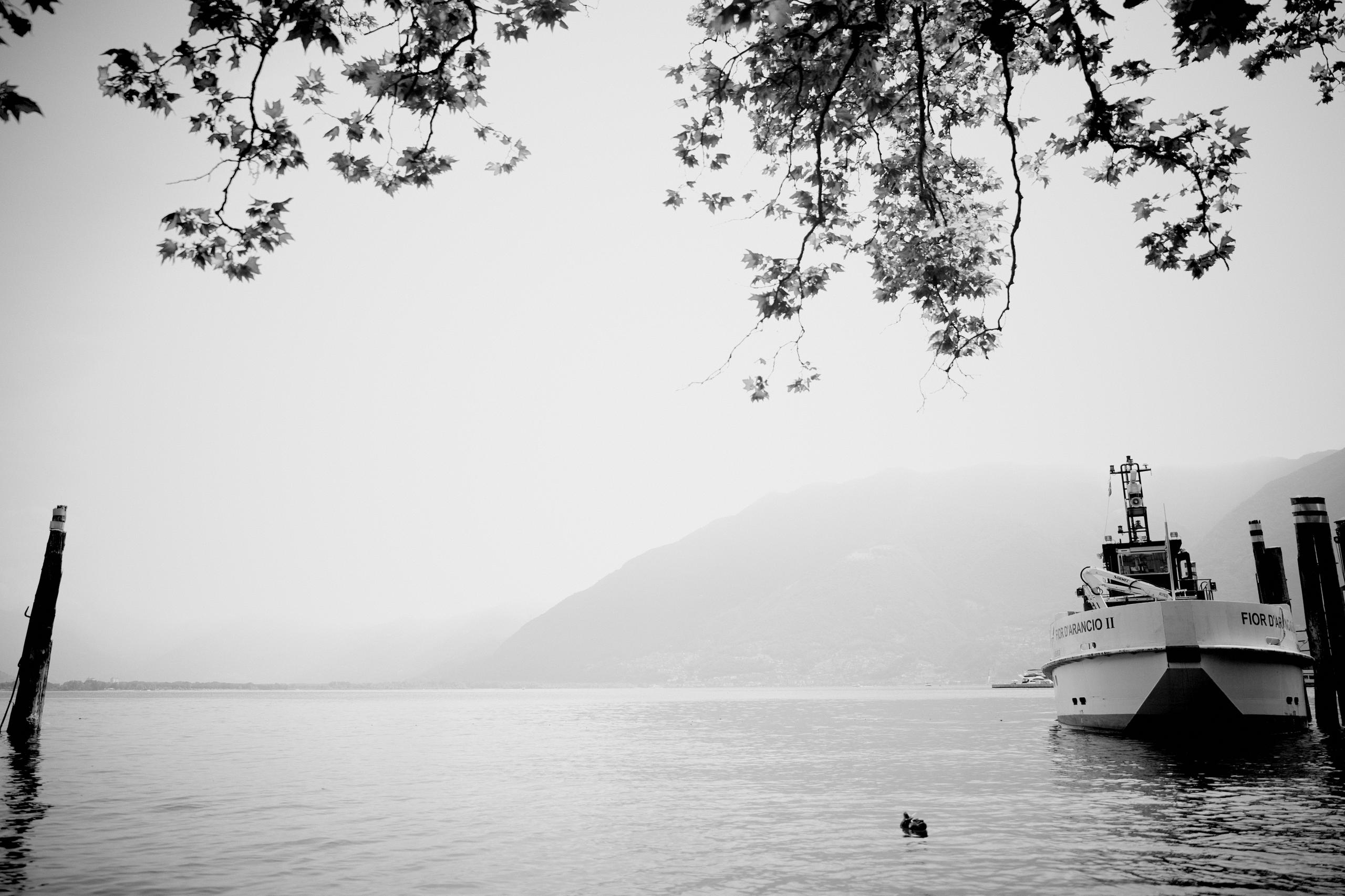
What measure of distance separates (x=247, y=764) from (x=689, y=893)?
2411 cm

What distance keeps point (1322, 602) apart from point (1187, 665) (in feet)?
24.0

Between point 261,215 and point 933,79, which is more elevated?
point 933,79

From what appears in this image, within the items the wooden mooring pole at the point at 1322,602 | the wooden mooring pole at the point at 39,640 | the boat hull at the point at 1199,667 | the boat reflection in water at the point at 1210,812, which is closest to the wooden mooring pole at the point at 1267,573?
the wooden mooring pole at the point at 1322,602

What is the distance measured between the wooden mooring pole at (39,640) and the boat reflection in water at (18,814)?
3.47ft

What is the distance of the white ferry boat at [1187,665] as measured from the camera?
24.4 metres

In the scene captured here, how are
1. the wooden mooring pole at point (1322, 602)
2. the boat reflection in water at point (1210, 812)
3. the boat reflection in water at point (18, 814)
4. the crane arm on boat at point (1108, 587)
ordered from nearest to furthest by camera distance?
the boat reflection in water at point (1210, 812) < the boat reflection in water at point (18, 814) < the wooden mooring pole at point (1322, 602) < the crane arm on boat at point (1108, 587)

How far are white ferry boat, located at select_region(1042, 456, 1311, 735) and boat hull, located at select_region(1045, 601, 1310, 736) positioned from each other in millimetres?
27

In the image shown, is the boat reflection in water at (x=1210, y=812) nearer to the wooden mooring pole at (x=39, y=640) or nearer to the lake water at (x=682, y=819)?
the lake water at (x=682, y=819)

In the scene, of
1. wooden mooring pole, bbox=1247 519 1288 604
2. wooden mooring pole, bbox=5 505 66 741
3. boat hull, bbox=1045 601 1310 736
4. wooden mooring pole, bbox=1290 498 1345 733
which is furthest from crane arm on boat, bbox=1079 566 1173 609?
wooden mooring pole, bbox=5 505 66 741

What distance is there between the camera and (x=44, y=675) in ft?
94.5

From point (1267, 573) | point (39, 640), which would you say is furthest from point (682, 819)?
point (1267, 573)

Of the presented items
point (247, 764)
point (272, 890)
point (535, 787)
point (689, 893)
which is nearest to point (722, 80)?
point (689, 893)

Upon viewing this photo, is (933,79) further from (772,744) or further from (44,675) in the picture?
(44,675)

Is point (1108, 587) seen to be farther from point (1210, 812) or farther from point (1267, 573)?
point (1210, 812)
